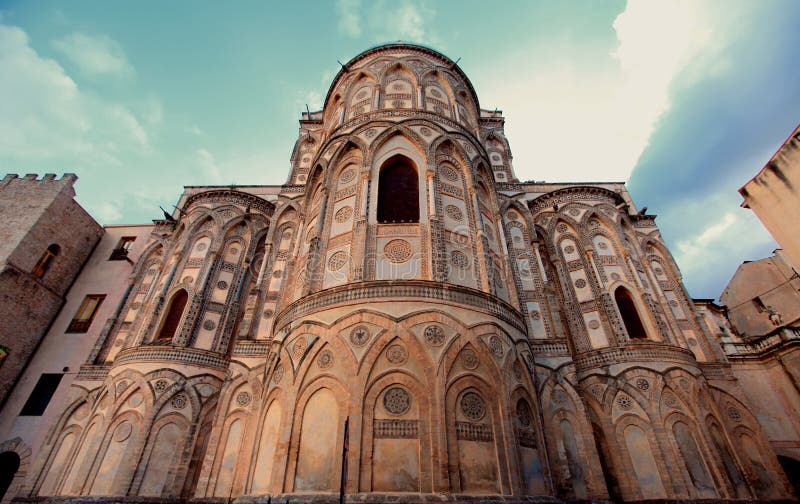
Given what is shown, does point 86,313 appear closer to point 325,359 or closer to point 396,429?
point 325,359

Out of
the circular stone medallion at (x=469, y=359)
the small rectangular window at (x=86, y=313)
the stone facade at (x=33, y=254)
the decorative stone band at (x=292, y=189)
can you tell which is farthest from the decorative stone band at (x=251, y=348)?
the stone facade at (x=33, y=254)

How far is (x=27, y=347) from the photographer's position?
16250 mm

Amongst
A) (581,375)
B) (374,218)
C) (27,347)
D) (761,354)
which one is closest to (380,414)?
(374,218)

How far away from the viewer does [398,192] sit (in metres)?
12.3

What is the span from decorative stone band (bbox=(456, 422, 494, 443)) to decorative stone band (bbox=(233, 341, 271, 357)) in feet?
22.5

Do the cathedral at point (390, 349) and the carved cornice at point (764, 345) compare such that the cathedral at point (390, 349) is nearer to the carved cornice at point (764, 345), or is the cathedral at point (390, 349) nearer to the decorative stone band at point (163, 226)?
the decorative stone band at point (163, 226)

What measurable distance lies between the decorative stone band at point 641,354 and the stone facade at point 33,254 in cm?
2164

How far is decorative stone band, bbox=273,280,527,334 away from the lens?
9.47m

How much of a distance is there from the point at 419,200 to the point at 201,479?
954 centimetres

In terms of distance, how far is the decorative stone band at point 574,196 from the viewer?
17.1 m

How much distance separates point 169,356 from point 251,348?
9.10ft

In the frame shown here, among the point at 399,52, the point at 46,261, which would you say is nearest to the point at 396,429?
the point at 399,52

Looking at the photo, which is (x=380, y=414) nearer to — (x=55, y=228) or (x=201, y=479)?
(x=201, y=479)

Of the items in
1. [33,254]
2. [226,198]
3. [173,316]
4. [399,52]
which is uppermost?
[399,52]
